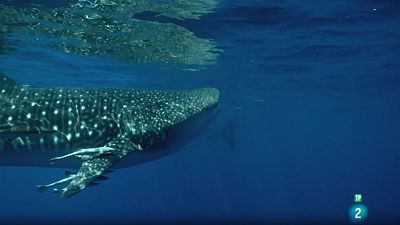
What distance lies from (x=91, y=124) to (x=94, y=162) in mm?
1488

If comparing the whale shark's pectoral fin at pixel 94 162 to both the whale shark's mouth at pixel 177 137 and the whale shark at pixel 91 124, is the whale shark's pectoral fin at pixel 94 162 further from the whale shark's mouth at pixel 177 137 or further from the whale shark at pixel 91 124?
the whale shark's mouth at pixel 177 137

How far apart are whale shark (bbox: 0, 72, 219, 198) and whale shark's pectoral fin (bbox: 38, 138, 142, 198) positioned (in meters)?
0.02

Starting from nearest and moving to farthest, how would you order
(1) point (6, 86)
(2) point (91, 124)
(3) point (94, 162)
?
(3) point (94, 162) < (2) point (91, 124) < (1) point (6, 86)

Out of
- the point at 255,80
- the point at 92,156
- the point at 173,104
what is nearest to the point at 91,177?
the point at 92,156

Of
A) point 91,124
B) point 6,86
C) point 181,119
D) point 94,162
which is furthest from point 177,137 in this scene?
point 6,86

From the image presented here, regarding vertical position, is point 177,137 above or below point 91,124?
below

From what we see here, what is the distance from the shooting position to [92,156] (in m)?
6.37

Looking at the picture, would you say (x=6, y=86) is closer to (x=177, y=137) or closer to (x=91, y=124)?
(x=91, y=124)

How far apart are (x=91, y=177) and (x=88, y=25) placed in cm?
1159

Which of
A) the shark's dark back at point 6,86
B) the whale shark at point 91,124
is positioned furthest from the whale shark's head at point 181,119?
the shark's dark back at point 6,86

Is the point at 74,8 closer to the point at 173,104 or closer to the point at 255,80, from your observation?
the point at 173,104

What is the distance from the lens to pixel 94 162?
6.21m

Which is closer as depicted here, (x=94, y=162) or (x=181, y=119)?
(x=94, y=162)

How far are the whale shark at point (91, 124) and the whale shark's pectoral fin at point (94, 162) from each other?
18 mm
